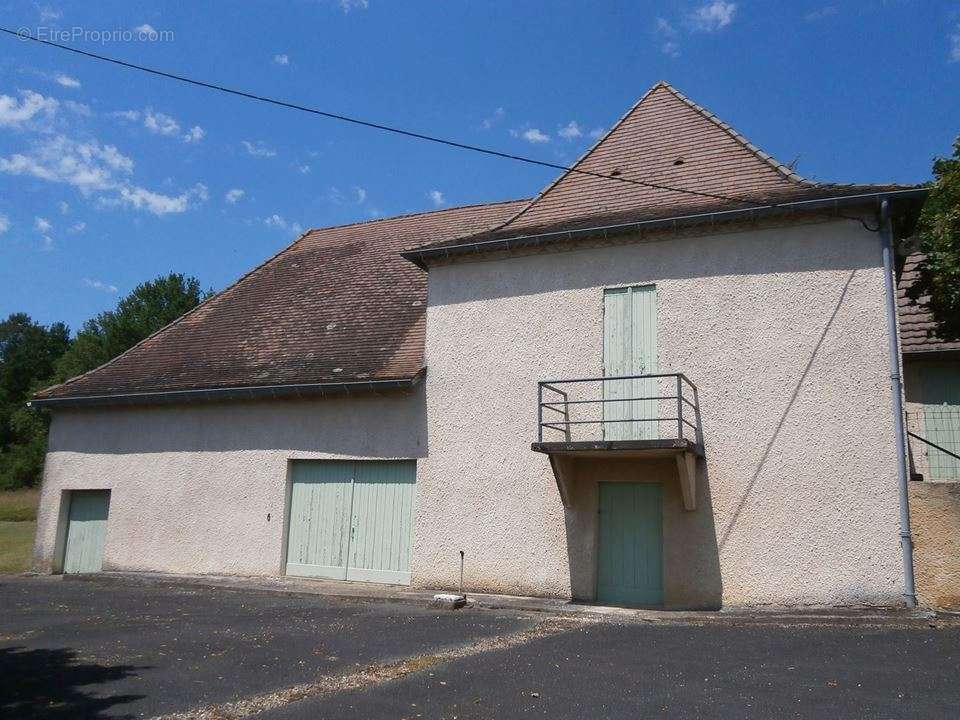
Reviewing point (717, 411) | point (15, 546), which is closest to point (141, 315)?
point (15, 546)

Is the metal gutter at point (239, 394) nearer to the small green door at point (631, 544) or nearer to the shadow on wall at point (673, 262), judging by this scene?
the shadow on wall at point (673, 262)

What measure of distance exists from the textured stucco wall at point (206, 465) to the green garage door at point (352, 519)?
275 mm

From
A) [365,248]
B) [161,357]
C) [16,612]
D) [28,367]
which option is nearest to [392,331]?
[365,248]

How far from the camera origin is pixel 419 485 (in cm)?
1380

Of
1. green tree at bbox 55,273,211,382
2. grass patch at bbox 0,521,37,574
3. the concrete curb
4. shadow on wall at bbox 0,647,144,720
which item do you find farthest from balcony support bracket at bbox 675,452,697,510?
green tree at bbox 55,273,211,382

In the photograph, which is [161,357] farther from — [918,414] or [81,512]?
[918,414]

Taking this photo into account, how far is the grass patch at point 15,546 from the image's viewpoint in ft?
61.1

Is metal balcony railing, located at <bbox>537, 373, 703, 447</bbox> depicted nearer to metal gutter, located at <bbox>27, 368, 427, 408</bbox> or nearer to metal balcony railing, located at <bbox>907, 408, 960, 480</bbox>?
metal gutter, located at <bbox>27, 368, 427, 408</bbox>

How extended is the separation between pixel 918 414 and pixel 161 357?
15.2m

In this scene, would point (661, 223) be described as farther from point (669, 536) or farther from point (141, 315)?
point (141, 315)

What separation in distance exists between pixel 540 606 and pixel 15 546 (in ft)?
56.1

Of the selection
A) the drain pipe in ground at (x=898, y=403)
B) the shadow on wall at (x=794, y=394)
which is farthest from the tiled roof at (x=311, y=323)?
the drain pipe in ground at (x=898, y=403)

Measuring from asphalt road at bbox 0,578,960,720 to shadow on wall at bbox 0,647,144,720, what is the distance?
24mm

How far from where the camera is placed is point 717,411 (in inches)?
466
